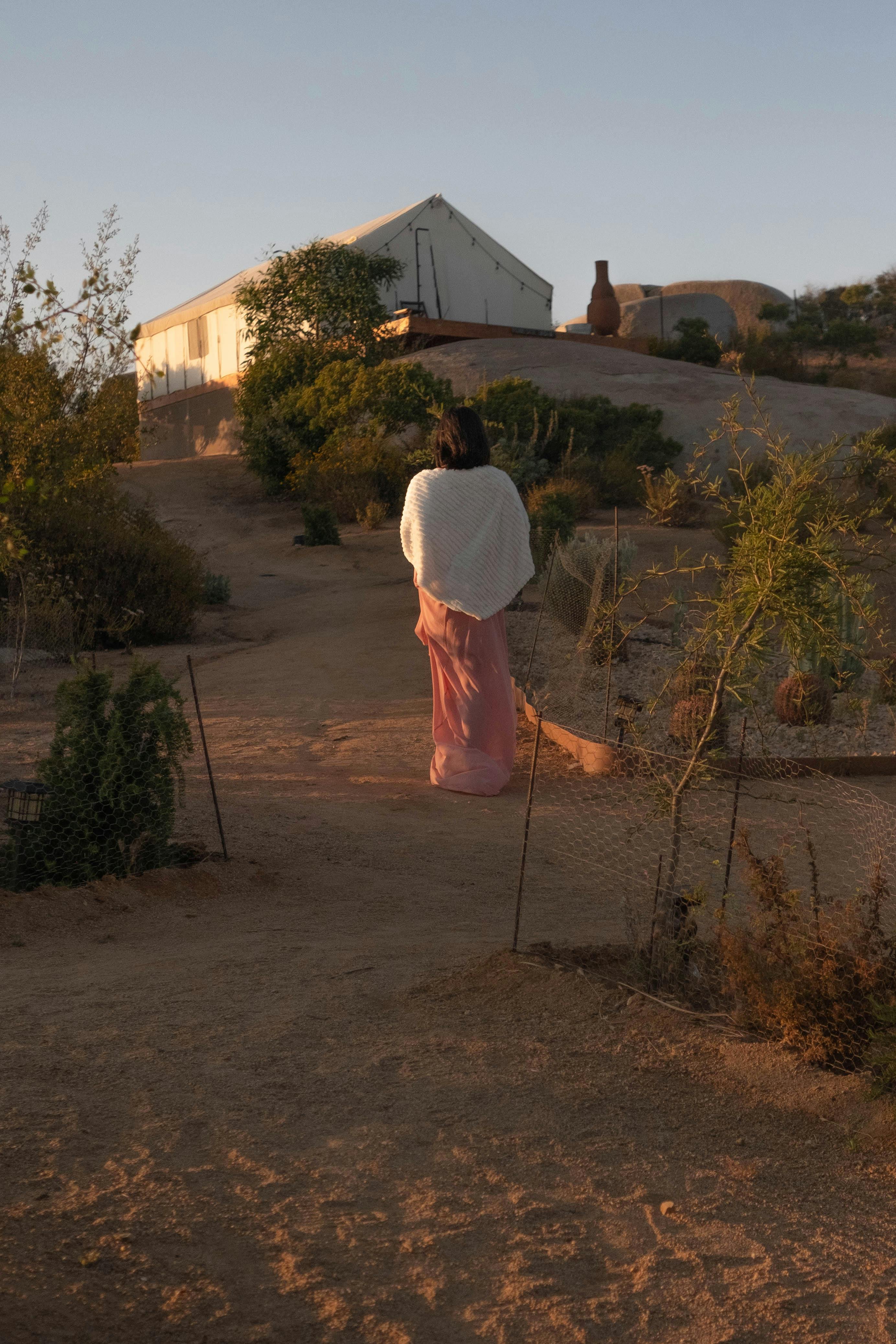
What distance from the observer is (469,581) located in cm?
679

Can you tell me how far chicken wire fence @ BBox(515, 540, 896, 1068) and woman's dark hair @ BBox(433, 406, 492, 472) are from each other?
1181mm

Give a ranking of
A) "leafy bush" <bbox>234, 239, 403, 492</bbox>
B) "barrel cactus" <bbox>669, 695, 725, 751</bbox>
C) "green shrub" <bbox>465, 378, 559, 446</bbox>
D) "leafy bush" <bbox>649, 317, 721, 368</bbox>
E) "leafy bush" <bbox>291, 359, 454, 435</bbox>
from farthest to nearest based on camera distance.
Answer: "leafy bush" <bbox>649, 317, 721, 368</bbox> < "leafy bush" <bbox>234, 239, 403, 492</bbox> < "leafy bush" <bbox>291, 359, 454, 435</bbox> < "green shrub" <bbox>465, 378, 559, 446</bbox> < "barrel cactus" <bbox>669, 695, 725, 751</bbox>

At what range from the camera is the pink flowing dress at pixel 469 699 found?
6.90m

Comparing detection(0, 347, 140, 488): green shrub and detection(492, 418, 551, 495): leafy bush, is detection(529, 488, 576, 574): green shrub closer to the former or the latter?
detection(492, 418, 551, 495): leafy bush

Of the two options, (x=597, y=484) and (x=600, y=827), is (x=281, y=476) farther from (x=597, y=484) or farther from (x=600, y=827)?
(x=600, y=827)

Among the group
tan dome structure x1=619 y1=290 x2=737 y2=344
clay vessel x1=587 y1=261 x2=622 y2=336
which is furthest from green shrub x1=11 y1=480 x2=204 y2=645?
tan dome structure x1=619 y1=290 x2=737 y2=344

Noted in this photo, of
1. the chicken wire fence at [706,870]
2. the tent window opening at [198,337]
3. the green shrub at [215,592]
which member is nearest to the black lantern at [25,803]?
the chicken wire fence at [706,870]

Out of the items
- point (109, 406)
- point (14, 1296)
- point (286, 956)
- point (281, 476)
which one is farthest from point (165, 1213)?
point (281, 476)

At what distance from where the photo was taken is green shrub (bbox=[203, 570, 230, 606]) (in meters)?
14.3

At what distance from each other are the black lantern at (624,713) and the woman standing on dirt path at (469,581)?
915 millimetres

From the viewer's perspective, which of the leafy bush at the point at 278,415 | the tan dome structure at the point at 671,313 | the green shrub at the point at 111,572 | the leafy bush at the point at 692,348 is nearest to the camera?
the green shrub at the point at 111,572

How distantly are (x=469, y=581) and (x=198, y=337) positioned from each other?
77.7 ft

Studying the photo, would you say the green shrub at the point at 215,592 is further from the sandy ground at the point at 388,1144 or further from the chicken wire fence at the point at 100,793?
the sandy ground at the point at 388,1144

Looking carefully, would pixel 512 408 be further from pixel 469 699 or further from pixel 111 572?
pixel 469 699
